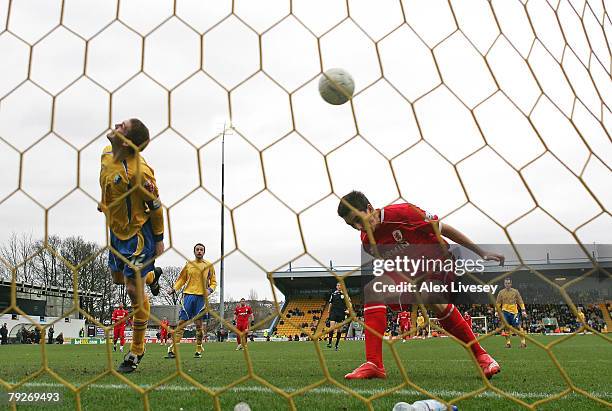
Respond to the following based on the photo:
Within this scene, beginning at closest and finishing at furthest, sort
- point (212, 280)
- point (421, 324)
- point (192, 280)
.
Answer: point (192, 280) < point (212, 280) < point (421, 324)

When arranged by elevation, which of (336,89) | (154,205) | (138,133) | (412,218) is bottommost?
(412,218)

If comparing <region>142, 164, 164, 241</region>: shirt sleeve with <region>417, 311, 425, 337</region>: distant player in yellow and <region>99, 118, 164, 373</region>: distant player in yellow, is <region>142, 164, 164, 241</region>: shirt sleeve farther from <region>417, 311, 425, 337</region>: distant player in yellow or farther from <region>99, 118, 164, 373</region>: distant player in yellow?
<region>417, 311, 425, 337</region>: distant player in yellow

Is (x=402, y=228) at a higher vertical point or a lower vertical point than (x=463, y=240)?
higher

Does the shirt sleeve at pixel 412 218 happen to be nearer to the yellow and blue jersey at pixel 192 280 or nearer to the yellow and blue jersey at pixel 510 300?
the yellow and blue jersey at pixel 192 280

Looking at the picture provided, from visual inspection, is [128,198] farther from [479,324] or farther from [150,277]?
[479,324]

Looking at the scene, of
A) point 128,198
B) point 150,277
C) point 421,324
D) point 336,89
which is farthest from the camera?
point 421,324

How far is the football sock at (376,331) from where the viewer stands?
12.0 ft

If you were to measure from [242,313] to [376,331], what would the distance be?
960 cm

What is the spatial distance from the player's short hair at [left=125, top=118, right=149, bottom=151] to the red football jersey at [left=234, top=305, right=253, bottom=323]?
405 inches

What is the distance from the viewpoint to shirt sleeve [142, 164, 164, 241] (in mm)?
3479

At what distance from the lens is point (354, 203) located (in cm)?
314

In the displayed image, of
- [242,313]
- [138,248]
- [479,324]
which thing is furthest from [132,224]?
[479,324]

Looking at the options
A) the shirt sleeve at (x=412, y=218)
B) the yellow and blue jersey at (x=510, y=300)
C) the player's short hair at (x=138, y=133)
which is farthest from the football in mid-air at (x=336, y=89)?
the yellow and blue jersey at (x=510, y=300)

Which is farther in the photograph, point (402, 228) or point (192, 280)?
point (192, 280)
